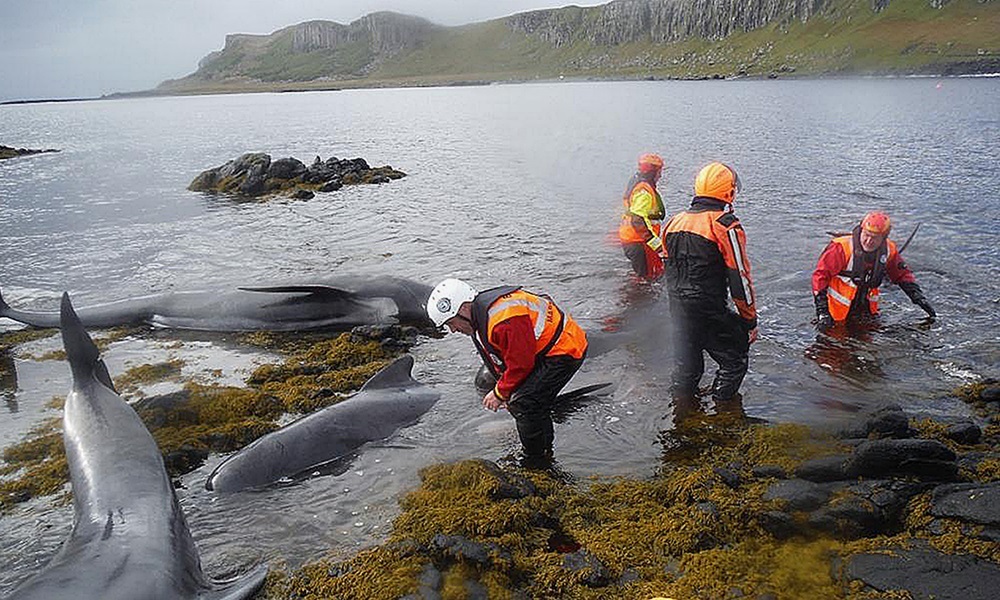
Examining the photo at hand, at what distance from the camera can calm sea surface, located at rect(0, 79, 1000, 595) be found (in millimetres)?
7594

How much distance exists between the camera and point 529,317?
276 inches

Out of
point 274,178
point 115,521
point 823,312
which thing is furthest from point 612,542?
point 274,178

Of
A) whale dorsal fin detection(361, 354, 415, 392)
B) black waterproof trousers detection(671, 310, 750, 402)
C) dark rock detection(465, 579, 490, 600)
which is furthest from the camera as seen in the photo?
whale dorsal fin detection(361, 354, 415, 392)

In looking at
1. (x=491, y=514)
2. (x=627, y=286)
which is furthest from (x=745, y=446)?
(x=627, y=286)

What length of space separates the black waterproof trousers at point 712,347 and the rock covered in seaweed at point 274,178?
23.5 meters

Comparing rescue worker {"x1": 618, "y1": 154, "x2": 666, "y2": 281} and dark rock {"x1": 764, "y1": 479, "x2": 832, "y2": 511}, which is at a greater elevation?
rescue worker {"x1": 618, "y1": 154, "x2": 666, "y2": 281}

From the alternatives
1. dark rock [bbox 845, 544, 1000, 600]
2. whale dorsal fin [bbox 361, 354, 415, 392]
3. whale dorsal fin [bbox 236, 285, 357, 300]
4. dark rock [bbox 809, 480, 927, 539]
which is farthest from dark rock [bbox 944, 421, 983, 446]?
whale dorsal fin [bbox 236, 285, 357, 300]

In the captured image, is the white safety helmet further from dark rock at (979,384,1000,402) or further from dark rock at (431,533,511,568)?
dark rock at (979,384,1000,402)

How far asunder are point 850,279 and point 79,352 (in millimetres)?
10320

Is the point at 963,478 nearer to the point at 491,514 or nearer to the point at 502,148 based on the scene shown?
the point at 491,514

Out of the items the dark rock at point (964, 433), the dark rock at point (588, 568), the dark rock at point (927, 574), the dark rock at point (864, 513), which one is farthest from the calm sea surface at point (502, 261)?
the dark rock at point (927, 574)

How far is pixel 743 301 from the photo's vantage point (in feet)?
26.5

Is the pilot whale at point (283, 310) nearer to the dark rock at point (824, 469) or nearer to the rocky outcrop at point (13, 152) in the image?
the dark rock at point (824, 469)

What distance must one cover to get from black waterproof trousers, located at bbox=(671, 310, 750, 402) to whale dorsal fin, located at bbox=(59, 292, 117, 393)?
21.6 feet
